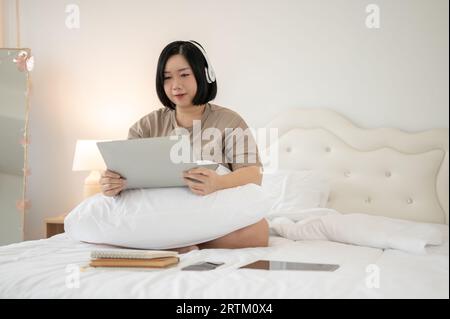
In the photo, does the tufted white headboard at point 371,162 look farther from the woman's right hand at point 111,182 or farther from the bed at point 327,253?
the woman's right hand at point 111,182

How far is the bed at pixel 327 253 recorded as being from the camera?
46.4 inches

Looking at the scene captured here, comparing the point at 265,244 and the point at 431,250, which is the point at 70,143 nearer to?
the point at 265,244

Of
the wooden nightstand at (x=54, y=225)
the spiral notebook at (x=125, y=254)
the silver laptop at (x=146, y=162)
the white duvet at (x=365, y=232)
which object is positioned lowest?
the wooden nightstand at (x=54, y=225)

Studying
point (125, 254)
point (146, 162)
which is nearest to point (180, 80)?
point (146, 162)

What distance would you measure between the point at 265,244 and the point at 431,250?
0.53 m

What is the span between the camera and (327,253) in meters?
1.65

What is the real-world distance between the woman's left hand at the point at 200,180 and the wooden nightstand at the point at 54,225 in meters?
1.62

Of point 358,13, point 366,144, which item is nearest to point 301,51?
point 358,13

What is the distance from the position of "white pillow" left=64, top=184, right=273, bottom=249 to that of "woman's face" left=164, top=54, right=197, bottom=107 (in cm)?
44

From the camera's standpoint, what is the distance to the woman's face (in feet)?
6.65

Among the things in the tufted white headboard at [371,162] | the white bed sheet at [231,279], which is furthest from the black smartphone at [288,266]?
the tufted white headboard at [371,162]

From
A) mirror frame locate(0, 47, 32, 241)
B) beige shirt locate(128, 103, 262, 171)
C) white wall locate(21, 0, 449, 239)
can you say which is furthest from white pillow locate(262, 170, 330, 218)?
mirror frame locate(0, 47, 32, 241)

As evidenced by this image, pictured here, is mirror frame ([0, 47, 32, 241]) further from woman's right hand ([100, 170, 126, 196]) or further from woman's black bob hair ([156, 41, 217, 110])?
woman's right hand ([100, 170, 126, 196])

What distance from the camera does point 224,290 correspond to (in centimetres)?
117
